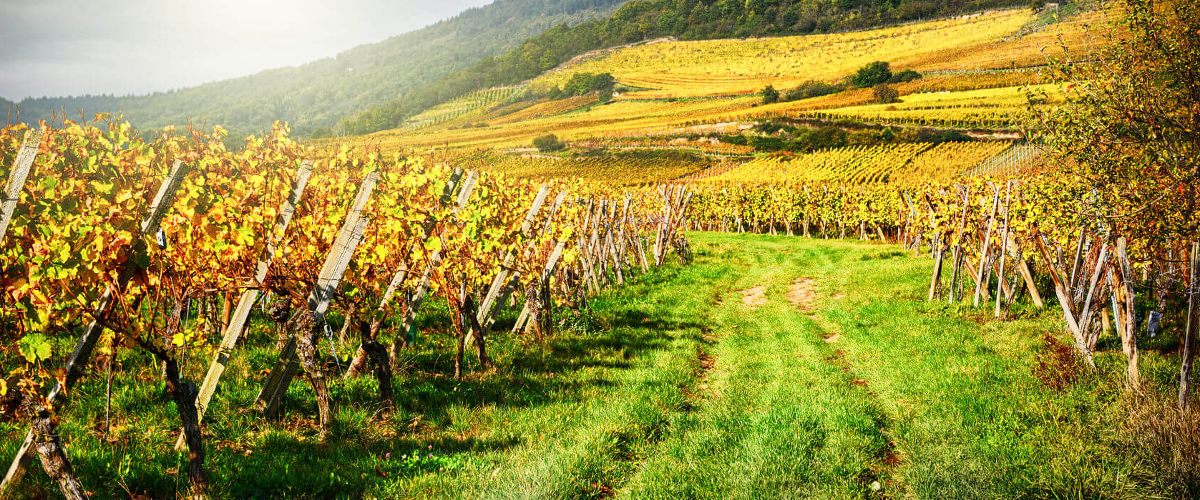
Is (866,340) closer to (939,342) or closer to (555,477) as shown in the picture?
(939,342)

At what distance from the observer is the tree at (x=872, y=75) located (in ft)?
325

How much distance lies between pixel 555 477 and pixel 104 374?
4.35 metres

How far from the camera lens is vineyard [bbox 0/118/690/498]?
3.10 meters

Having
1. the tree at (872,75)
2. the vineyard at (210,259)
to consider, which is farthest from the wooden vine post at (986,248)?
the tree at (872,75)

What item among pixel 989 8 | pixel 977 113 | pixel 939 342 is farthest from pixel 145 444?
pixel 989 8

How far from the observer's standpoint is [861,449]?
4477 mm

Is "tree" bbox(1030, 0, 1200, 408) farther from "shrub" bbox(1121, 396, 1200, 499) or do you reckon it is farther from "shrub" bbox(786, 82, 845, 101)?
"shrub" bbox(786, 82, 845, 101)

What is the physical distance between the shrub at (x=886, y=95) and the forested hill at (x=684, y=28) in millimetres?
63383

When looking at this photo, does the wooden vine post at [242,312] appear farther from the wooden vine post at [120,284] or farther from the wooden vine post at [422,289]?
the wooden vine post at [422,289]

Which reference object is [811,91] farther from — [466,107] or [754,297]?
[754,297]

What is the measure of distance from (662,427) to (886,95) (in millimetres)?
98232

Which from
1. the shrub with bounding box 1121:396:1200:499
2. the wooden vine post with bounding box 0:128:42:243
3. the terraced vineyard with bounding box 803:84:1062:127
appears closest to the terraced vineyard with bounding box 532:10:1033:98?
the terraced vineyard with bounding box 803:84:1062:127

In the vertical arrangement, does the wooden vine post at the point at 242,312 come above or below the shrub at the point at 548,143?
below

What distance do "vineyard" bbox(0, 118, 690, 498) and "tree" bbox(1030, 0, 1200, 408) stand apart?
17.4 ft
